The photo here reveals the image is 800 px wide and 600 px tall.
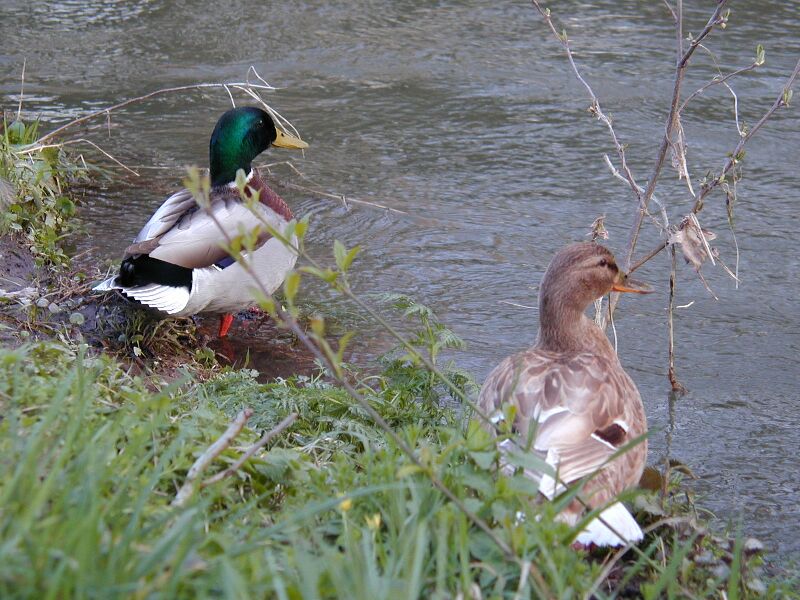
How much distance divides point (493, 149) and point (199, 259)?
9.78 ft

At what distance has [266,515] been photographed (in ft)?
8.18

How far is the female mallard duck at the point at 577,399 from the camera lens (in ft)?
8.96

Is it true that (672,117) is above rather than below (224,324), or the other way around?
above

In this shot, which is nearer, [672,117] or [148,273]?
[672,117]

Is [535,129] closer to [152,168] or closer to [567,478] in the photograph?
[152,168]

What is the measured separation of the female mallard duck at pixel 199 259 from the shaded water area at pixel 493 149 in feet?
1.99

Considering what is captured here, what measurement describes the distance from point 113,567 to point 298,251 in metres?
0.84

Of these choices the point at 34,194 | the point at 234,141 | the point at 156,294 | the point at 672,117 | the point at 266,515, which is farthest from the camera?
the point at 234,141

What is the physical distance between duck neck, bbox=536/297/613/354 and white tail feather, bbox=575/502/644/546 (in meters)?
1.12

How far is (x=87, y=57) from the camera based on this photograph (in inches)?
344

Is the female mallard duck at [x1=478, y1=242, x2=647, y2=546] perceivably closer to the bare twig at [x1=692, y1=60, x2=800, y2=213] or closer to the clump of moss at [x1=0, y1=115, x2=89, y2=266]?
the bare twig at [x1=692, y1=60, x2=800, y2=213]

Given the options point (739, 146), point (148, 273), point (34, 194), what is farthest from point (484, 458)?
point (34, 194)

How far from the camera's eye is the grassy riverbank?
188 cm

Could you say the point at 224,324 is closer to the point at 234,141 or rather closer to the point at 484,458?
the point at 234,141
